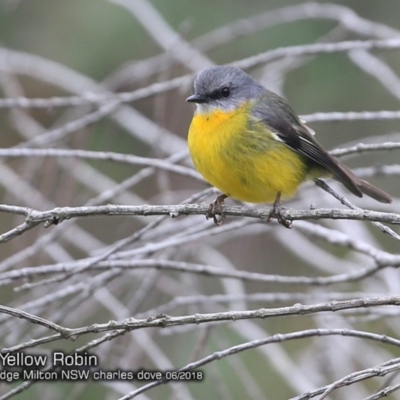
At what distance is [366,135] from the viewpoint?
7.73 m

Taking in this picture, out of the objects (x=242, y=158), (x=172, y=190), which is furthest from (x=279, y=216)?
(x=172, y=190)

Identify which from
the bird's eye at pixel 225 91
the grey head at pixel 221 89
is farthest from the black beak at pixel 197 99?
the bird's eye at pixel 225 91

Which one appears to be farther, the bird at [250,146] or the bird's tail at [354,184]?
the bird's tail at [354,184]

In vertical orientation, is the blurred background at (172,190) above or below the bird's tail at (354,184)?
above

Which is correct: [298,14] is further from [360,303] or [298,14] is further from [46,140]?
[360,303]

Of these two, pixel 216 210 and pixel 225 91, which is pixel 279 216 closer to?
pixel 216 210

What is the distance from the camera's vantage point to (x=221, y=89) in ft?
14.1

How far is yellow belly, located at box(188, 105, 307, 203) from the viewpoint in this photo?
3912 millimetres

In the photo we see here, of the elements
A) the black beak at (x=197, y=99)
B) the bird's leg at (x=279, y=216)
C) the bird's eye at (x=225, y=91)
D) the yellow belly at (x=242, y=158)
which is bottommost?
the bird's leg at (x=279, y=216)

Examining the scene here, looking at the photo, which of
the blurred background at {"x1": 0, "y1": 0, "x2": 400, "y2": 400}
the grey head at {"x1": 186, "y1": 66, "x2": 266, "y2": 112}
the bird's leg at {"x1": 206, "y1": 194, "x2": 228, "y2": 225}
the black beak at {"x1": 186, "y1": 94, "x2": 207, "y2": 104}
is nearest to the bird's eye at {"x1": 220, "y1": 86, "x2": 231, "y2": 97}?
the grey head at {"x1": 186, "y1": 66, "x2": 266, "y2": 112}

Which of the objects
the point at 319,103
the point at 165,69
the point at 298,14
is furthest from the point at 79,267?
the point at 319,103

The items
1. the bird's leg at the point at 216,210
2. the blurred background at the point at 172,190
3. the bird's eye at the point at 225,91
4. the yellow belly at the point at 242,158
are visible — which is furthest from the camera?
the bird's eye at the point at 225,91

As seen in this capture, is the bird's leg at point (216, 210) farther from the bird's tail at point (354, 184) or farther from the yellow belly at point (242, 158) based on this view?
the bird's tail at point (354, 184)

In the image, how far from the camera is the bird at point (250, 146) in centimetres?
393
